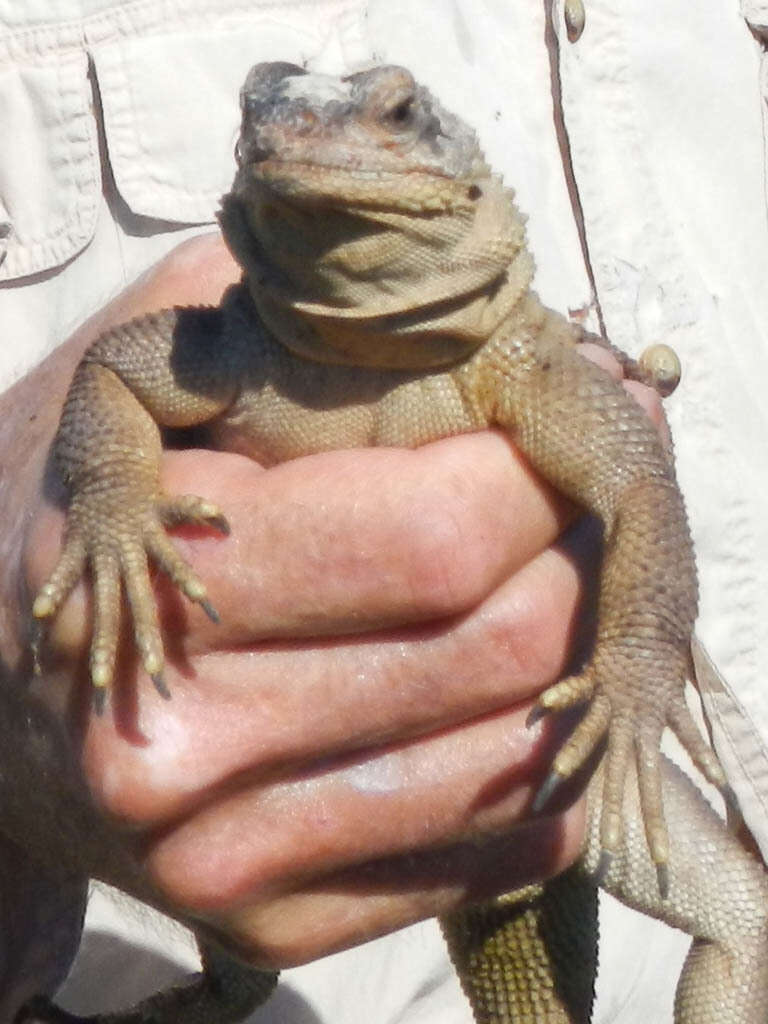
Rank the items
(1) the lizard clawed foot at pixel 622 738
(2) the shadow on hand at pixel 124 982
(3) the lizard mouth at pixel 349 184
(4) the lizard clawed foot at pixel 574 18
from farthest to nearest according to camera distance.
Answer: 1. (2) the shadow on hand at pixel 124 982
2. (4) the lizard clawed foot at pixel 574 18
3. (1) the lizard clawed foot at pixel 622 738
4. (3) the lizard mouth at pixel 349 184

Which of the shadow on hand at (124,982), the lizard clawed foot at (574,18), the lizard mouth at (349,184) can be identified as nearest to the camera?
the lizard mouth at (349,184)

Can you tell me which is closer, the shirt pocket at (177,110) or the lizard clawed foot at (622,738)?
the lizard clawed foot at (622,738)

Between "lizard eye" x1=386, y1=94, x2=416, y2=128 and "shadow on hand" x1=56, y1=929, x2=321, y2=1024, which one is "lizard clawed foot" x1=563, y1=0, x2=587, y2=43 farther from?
"shadow on hand" x1=56, y1=929, x2=321, y2=1024

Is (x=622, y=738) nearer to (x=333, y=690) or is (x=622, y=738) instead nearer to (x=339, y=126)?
(x=333, y=690)

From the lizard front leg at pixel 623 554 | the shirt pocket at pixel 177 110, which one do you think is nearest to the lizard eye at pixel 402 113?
the lizard front leg at pixel 623 554

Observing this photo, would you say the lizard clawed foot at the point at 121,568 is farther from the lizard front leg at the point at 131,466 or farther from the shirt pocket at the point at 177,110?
the shirt pocket at the point at 177,110

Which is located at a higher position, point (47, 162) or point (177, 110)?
point (177, 110)

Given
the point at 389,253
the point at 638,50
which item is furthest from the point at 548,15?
the point at 389,253

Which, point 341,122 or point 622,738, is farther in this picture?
point 622,738

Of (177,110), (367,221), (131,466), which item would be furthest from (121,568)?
(177,110)
